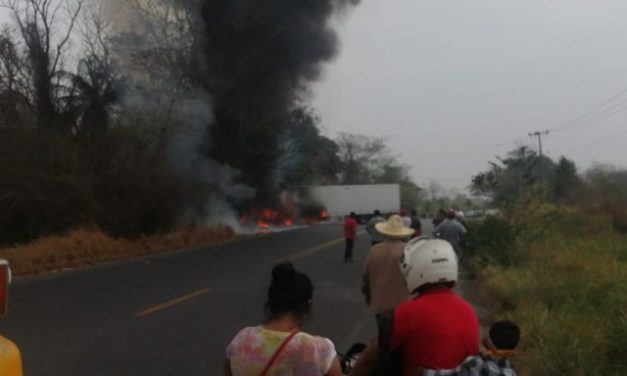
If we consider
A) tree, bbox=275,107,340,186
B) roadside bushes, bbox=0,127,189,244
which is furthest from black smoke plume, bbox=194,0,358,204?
roadside bushes, bbox=0,127,189,244

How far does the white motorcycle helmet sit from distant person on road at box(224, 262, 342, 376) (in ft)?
1.38

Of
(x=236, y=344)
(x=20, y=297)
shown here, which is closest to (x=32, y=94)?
(x=20, y=297)

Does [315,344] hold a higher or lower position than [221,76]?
lower

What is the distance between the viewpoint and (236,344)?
3.16 meters

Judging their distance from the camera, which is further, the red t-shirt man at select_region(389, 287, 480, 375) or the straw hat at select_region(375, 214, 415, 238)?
the straw hat at select_region(375, 214, 415, 238)


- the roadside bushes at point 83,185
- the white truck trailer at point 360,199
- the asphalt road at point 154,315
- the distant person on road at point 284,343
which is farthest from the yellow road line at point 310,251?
the white truck trailer at point 360,199

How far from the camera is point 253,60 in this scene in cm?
3572

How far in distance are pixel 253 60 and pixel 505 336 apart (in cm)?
3365

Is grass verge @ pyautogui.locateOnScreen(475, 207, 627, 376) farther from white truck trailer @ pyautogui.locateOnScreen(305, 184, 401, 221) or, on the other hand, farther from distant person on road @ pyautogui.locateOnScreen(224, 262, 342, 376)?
white truck trailer @ pyautogui.locateOnScreen(305, 184, 401, 221)

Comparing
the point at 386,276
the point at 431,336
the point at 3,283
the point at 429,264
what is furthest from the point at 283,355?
the point at 386,276

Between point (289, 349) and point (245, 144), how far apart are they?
35.4 m

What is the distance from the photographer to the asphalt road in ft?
26.5

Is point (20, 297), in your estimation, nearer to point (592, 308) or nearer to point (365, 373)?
point (592, 308)

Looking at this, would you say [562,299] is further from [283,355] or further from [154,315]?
[283,355]
